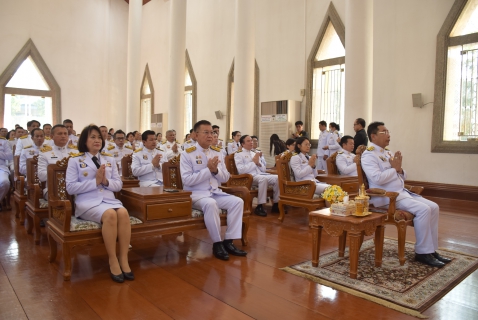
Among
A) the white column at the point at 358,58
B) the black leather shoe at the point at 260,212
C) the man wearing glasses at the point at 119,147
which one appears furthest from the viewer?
the white column at the point at 358,58

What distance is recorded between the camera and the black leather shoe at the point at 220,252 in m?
3.84

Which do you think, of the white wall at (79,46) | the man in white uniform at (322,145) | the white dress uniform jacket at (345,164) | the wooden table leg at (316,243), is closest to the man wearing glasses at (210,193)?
the wooden table leg at (316,243)

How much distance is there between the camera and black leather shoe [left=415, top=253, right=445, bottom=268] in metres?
3.65

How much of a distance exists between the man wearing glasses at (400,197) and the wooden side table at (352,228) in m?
0.42

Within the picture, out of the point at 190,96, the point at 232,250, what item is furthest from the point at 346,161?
the point at 190,96

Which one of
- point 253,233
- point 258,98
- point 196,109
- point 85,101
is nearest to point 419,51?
point 258,98

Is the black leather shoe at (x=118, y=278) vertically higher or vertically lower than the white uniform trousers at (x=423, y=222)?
lower

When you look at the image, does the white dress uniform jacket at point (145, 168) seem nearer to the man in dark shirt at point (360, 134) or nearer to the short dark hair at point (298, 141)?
the short dark hair at point (298, 141)

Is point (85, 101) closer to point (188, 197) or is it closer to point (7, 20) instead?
point (7, 20)

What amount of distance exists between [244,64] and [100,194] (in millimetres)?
6891

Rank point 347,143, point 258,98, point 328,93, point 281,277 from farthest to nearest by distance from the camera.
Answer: point 258,98
point 328,93
point 347,143
point 281,277

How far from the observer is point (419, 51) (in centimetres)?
790

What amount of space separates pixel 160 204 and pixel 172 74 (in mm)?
8768

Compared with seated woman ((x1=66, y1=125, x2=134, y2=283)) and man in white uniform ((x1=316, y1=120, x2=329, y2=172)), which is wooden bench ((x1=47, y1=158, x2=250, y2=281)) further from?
man in white uniform ((x1=316, y1=120, x2=329, y2=172))
